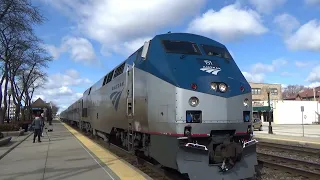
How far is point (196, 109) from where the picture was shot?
7.05m

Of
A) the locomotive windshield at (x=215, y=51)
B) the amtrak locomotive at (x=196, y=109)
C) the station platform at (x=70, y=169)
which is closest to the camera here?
the amtrak locomotive at (x=196, y=109)

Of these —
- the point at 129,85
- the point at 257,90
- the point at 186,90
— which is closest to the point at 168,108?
the point at 186,90

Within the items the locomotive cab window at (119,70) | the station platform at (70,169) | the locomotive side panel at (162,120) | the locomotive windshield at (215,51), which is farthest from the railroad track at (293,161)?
the locomotive cab window at (119,70)

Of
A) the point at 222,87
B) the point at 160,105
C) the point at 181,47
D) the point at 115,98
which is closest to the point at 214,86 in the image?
the point at 222,87

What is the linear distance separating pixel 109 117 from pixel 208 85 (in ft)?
25.3

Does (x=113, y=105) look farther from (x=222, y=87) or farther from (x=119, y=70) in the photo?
(x=222, y=87)

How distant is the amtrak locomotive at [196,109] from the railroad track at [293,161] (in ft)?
10.8

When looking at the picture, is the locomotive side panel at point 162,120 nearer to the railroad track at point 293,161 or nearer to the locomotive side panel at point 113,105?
the locomotive side panel at point 113,105

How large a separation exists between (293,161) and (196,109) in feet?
22.0

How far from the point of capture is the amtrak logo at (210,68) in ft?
25.0

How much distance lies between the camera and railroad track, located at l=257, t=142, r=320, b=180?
32.8ft

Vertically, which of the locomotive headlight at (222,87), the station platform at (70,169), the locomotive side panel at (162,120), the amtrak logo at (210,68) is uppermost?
the amtrak logo at (210,68)

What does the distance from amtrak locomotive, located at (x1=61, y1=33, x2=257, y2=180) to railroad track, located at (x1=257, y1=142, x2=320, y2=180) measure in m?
3.28

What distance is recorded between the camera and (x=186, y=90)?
277 inches
